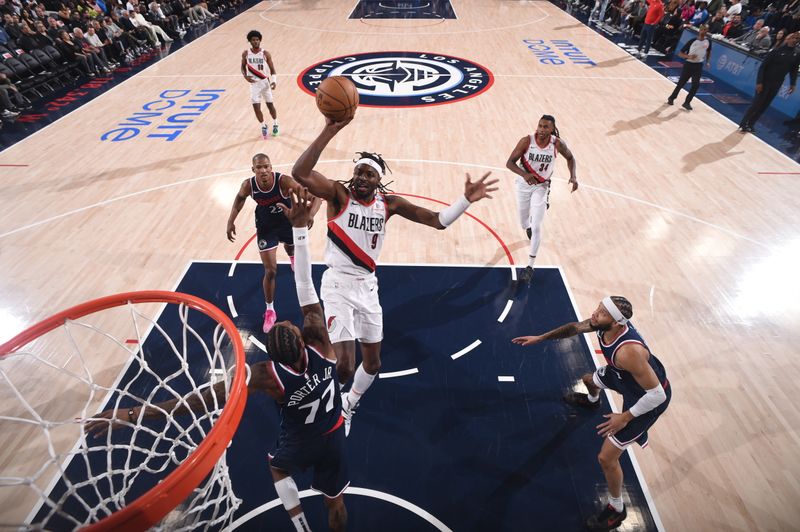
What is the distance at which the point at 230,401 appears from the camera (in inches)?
93.7

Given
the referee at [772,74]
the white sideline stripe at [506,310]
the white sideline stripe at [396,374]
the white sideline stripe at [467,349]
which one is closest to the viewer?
the white sideline stripe at [396,374]

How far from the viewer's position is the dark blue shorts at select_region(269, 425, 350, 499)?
3.04m

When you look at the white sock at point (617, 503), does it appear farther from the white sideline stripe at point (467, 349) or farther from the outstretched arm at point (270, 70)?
the outstretched arm at point (270, 70)

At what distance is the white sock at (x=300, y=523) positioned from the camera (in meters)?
3.20

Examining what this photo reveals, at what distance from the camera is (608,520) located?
11.3 ft

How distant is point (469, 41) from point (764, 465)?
14.9m

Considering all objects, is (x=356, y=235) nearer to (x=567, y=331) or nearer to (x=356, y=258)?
(x=356, y=258)

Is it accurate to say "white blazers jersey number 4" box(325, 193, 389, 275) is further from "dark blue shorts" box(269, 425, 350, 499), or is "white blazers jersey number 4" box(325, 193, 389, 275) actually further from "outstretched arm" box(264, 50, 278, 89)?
"outstretched arm" box(264, 50, 278, 89)

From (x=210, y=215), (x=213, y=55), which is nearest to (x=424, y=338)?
(x=210, y=215)

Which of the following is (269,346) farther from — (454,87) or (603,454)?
(454,87)

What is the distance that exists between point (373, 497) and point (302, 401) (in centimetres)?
131

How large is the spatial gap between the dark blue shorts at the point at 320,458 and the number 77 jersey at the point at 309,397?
2.1 inches

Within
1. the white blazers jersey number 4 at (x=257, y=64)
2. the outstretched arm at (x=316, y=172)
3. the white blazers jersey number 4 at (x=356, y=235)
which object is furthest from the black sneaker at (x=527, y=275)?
the white blazers jersey number 4 at (x=257, y=64)

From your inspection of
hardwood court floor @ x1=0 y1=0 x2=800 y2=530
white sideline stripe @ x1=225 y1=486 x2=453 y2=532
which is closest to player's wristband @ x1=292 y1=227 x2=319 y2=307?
white sideline stripe @ x1=225 y1=486 x2=453 y2=532
